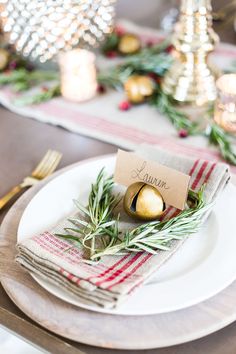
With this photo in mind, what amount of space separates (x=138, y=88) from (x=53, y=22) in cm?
23

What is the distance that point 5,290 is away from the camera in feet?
1.97

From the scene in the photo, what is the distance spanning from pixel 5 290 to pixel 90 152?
1.23 ft

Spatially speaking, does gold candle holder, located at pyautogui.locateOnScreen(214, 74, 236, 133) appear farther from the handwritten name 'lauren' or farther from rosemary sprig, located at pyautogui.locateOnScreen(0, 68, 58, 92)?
rosemary sprig, located at pyautogui.locateOnScreen(0, 68, 58, 92)

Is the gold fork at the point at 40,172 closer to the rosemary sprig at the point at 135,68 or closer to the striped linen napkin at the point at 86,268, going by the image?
the striped linen napkin at the point at 86,268

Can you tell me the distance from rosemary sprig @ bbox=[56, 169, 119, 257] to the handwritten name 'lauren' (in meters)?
0.05

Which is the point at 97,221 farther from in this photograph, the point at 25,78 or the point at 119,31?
the point at 119,31

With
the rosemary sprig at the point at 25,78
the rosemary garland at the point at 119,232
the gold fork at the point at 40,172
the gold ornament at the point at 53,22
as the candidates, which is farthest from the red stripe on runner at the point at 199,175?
the rosemary sprig at the point at 25,78

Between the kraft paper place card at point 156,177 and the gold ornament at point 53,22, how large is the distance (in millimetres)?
326

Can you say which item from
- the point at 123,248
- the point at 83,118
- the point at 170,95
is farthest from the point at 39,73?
the point at 123,248

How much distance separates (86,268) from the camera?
57cm

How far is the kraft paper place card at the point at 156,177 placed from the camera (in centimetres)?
65

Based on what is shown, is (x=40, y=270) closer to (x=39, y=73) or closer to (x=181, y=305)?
(x=181, y=305)

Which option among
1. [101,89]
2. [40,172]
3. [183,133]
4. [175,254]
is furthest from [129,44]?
[175,254]

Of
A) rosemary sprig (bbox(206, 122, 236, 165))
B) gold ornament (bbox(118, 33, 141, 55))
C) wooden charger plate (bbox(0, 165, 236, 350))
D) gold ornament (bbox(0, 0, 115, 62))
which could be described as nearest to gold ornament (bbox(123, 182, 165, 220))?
wooden charger plate (bbox(0, 165, 236, 350))
